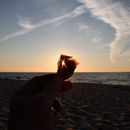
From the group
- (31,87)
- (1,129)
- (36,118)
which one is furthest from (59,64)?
(1,129)

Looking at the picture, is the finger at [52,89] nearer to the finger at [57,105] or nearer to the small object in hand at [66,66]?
the small object in hand at [66,66]

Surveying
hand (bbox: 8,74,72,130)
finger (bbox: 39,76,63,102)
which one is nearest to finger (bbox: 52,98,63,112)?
hand (bbox: 8,74,72,130)

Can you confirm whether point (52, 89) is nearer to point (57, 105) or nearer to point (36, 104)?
point (36, 104)

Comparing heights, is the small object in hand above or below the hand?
above

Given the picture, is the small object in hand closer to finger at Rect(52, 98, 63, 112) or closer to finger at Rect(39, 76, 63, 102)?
finger at Rect(39, 76, 63, 102)

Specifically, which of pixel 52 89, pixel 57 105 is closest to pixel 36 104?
pixel 52 89

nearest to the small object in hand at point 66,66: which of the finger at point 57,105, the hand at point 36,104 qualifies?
the hand at point 36,104

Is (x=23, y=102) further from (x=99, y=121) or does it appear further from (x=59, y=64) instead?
(x=99, y=121)
